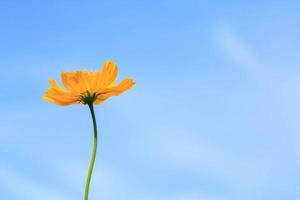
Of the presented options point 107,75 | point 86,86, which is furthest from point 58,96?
point 107,75

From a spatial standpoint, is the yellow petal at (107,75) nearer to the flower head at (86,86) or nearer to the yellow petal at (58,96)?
the flower head at (86,86)

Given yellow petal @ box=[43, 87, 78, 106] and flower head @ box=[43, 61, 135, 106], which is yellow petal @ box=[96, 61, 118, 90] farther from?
yellow petal @ box=[43, 87, 78, 106]

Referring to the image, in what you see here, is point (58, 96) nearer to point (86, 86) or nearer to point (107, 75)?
point (86, 86)

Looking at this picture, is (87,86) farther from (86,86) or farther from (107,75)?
(107,75)

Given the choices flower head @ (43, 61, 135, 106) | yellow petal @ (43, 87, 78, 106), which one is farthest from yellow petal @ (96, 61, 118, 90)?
yellow petal @ (43, 87, 78, 106)

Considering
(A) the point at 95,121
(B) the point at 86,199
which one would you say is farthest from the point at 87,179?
→ (A) the point at 95,121

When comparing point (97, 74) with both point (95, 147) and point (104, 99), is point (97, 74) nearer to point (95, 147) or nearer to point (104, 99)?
point (104, 99)

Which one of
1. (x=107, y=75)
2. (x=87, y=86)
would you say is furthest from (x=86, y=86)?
(x=107, y=75)

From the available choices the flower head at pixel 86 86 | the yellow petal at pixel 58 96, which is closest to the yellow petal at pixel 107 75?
the flower head at pixel 86 86

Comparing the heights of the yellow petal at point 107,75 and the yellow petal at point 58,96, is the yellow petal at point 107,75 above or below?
above
